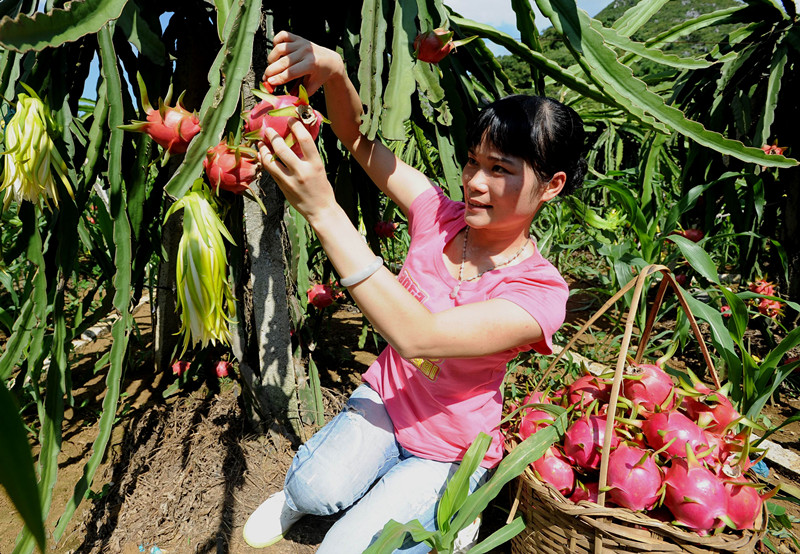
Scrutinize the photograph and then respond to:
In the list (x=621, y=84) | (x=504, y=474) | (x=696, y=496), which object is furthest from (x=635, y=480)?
(x=621, y=84)

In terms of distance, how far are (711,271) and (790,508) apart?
0.64m

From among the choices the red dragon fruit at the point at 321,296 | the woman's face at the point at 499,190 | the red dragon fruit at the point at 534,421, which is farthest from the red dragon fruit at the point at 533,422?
the red dragon fruit at the point at 321,296

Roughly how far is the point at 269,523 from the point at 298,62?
36.9 inches

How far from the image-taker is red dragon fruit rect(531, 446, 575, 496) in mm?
851

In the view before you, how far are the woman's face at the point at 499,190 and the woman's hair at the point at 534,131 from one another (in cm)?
1

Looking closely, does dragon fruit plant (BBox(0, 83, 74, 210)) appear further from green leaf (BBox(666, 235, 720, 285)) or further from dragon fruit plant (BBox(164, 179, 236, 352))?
green leaf (BBox(666, 235, 720, 285))

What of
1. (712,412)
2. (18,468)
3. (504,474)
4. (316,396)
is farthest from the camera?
(316,396)

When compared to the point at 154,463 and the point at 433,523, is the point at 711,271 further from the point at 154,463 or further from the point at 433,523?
the point at 154,463

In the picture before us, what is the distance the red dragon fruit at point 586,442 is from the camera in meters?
0.86

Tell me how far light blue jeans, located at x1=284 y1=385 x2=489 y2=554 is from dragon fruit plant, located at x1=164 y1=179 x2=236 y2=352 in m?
0.50

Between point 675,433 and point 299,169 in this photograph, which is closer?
point 299,169

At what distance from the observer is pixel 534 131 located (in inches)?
35.0

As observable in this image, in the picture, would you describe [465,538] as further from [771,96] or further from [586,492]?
[771,96]

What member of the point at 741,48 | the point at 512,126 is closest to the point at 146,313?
the point at 512,126
